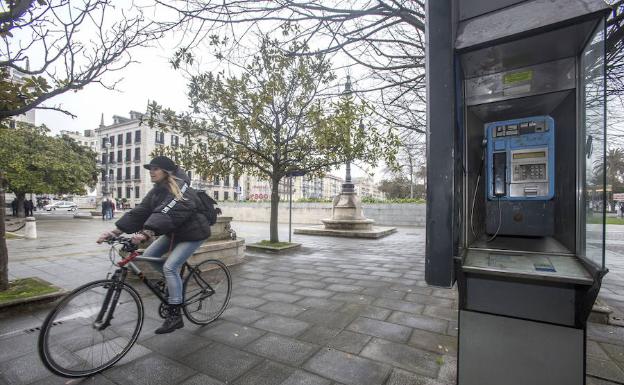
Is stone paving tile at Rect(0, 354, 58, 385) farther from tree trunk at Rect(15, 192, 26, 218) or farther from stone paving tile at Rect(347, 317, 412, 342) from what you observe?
tree trunk at Rect(15, 192, 26, 218)

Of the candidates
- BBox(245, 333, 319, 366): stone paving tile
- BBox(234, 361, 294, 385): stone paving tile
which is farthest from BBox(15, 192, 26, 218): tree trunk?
BBox(234, 361, 294, 385): stone paving tile

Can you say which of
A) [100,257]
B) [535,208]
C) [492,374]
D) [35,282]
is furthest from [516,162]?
[100,257]

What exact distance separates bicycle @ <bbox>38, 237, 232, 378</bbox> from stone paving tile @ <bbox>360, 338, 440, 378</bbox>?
1.87 meters

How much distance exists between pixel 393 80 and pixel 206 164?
211 inches

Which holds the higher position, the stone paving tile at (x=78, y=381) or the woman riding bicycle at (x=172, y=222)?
the woman riding bicycle at (x=172, y=222)

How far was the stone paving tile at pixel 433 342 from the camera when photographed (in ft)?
9.55

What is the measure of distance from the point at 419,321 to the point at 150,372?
2.78m

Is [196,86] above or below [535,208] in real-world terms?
above

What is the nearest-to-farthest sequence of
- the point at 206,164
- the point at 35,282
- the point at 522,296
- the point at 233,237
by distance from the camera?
the point at 522,296, the point at 35,282, the point at 233,237, the point at 206,164

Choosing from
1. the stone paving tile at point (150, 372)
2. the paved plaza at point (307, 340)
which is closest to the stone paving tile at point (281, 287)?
the paved plaza at point (307, 340)

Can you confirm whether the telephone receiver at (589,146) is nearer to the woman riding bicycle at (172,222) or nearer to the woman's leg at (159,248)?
the woman riding bicycle at (172,222)

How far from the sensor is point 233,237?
6.95 meters

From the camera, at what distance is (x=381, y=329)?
338 centimetres

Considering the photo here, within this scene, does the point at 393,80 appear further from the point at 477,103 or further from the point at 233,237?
the point at 233,237
